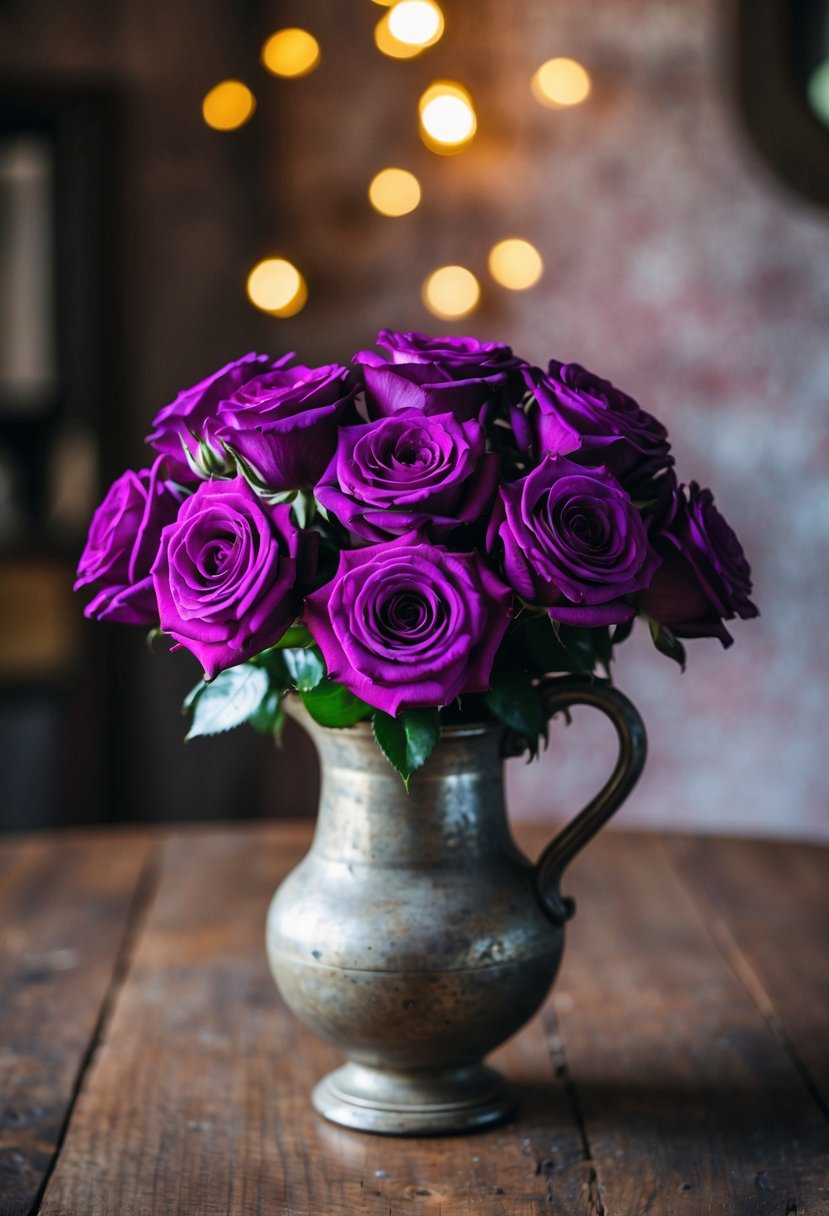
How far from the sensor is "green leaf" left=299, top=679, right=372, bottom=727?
0.75 m

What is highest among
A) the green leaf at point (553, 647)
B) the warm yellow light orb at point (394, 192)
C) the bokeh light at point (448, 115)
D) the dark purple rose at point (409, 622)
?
the bokeh light at point (448, 115)

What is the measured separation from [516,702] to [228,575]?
187 mm

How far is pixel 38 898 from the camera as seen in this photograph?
1334mm

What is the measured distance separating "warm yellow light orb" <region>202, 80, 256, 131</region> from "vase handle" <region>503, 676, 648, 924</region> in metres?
2.36

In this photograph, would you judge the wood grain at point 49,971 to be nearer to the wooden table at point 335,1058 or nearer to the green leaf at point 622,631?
the wooden table at point 335,1058

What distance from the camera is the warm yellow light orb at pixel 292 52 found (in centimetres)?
282

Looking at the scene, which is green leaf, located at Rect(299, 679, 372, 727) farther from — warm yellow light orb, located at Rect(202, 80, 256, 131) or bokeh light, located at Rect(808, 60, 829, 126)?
warm yellow light orb, located at Rect(202, 80, 256, 131)

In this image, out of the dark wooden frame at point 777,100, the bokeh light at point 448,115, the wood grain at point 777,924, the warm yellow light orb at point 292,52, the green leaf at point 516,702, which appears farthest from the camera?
the warm yellow light orb at point 292,52

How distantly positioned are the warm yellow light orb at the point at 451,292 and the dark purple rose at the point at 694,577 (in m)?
2.12

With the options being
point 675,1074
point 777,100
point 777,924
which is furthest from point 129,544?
point 777,100

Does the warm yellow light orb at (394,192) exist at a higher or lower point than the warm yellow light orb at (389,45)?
lower

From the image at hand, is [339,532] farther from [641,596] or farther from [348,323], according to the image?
[348,323]

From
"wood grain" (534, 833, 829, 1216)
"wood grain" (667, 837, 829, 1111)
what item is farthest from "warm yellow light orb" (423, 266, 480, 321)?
"wood grain" (534, 833, 829, 1216)

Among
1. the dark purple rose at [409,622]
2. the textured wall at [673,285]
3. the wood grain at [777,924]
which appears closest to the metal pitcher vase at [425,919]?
the dark purple rose at [409,622]
